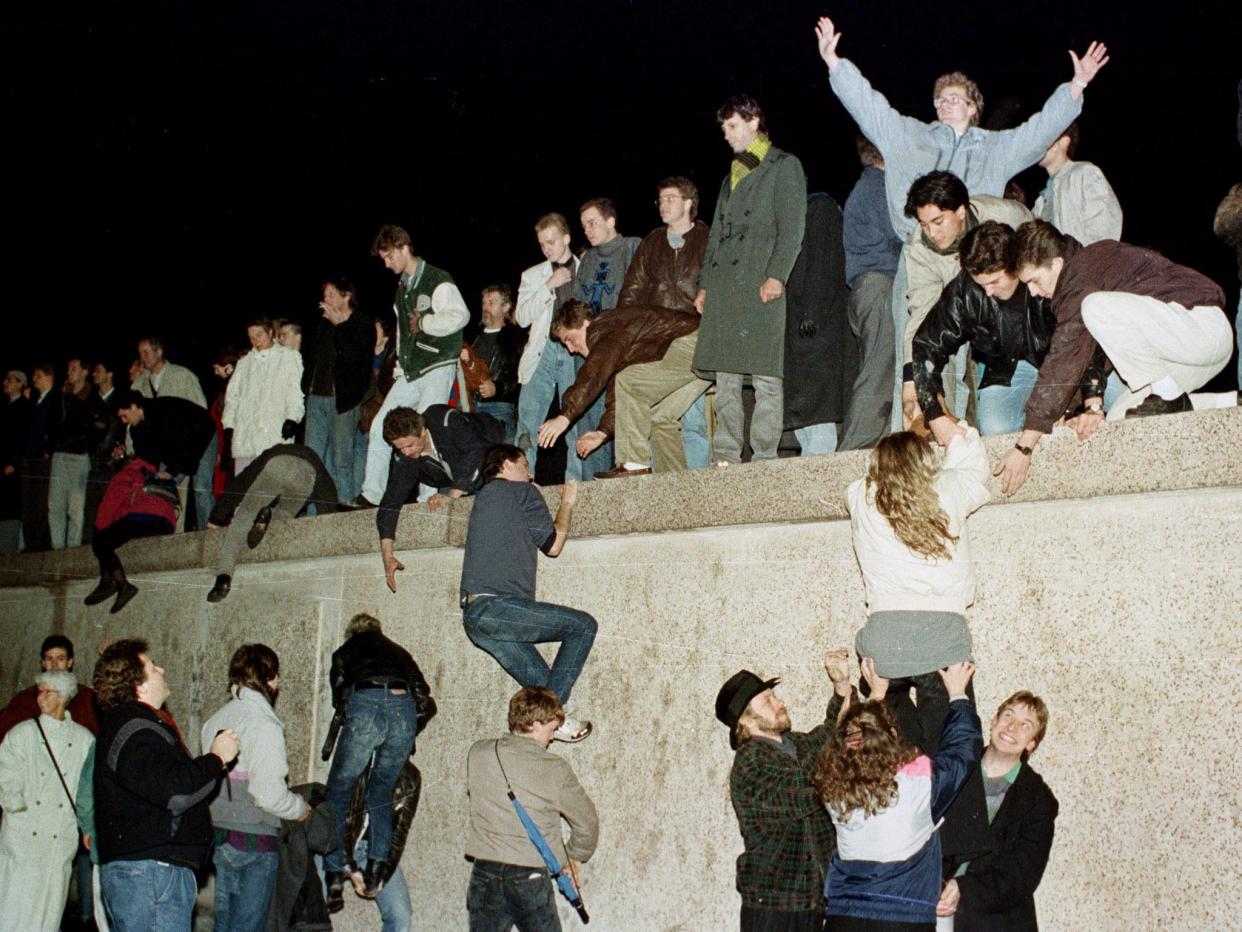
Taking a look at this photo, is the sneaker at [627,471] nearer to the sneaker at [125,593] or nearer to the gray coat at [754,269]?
the gray coat at [754,269]

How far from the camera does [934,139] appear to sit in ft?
23.4

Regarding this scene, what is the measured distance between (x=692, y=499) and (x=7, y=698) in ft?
31.6

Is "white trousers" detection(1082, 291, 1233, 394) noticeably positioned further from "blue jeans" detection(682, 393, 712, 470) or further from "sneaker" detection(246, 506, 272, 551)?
"sneaker" detection(246, 506, 272, 551)

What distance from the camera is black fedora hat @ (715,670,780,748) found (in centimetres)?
630

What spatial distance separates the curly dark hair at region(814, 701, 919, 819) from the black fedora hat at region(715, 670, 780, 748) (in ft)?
4.06

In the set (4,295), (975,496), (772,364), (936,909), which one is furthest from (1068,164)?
(4,295)

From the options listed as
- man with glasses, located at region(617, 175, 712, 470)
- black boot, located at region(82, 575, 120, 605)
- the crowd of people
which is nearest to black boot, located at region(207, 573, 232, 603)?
the crowd of people

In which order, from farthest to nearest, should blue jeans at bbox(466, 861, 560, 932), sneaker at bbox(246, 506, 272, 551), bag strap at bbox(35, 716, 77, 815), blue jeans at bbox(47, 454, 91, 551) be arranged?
blue jeans at bbox(47, 454, 91, 551) → sneaker at bbox(246, 506, 272, 551) → bag strap at bbox(35, 716, 77, 815) → blue jeans at bbox(466, 861, 560, 932)

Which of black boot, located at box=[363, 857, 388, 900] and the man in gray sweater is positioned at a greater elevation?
the man in gray sweater

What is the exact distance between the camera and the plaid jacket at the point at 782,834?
571cm

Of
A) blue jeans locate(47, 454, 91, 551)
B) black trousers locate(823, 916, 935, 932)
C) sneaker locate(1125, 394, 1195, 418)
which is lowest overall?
black trousers locate(823, 916, 935, 932)

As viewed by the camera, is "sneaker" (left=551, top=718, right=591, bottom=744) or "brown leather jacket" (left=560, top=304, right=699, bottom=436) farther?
"brown leather jacket" (left=560, top=304, right=699, bottom=436)

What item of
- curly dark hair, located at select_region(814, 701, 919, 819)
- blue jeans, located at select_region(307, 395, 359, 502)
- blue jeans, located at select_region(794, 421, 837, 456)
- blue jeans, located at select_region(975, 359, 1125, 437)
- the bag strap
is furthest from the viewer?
blue jeans, located at select_region(307, 395, 359, 502)

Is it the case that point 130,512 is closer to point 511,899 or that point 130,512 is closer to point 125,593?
point 125,593
